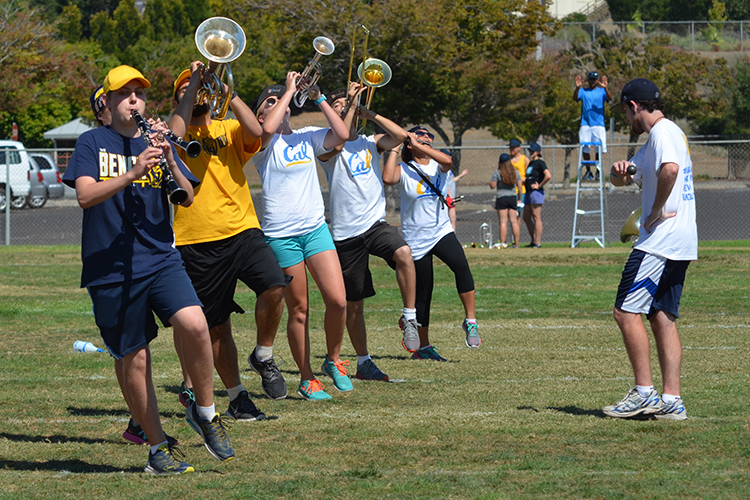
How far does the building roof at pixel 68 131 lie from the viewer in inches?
1858

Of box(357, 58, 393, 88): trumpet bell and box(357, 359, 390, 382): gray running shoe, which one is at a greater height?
box(357, 58, 393, 88): trumpet bell

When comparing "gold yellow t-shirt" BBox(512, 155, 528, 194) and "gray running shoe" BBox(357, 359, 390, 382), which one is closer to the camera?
"gray running shoe" BBox(357, 359, 390, 382)

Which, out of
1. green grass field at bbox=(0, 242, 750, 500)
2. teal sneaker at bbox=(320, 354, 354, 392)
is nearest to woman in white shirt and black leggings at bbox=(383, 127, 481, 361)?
green grass field at bbox=(0, 242, 750, 500)

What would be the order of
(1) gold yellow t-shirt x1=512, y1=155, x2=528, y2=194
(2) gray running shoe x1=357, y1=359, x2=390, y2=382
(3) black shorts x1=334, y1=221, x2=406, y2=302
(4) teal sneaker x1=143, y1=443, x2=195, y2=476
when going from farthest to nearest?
(1) gold yellow t-shirt x1=512, y1=155, x2=528, y2=194
(3) black shorts x1=334, y1=221, x2=406, y2=302
(2) gray running shoe x1=357, y1=359, x2=390, y2=382
(4) teal sneaker x1=143, y1=443, x2=195, y2=476

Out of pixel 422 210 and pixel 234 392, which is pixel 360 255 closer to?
pixel 422 210

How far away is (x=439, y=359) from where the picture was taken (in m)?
8.52

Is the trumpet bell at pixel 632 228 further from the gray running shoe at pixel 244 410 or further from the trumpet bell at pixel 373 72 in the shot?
the gray running shoe at pixel 244 410

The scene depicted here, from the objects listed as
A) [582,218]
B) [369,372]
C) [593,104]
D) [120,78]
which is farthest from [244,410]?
[582,218]

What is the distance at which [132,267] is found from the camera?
4.71 meters

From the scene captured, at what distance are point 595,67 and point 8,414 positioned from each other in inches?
1804

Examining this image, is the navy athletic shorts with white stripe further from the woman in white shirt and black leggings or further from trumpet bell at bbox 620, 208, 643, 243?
the woman in white shirt and black leggings

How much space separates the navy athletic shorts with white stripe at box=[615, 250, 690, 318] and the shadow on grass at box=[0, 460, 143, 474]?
300 cm

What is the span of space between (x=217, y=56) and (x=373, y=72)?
8.12ft

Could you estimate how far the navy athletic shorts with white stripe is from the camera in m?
5.86
